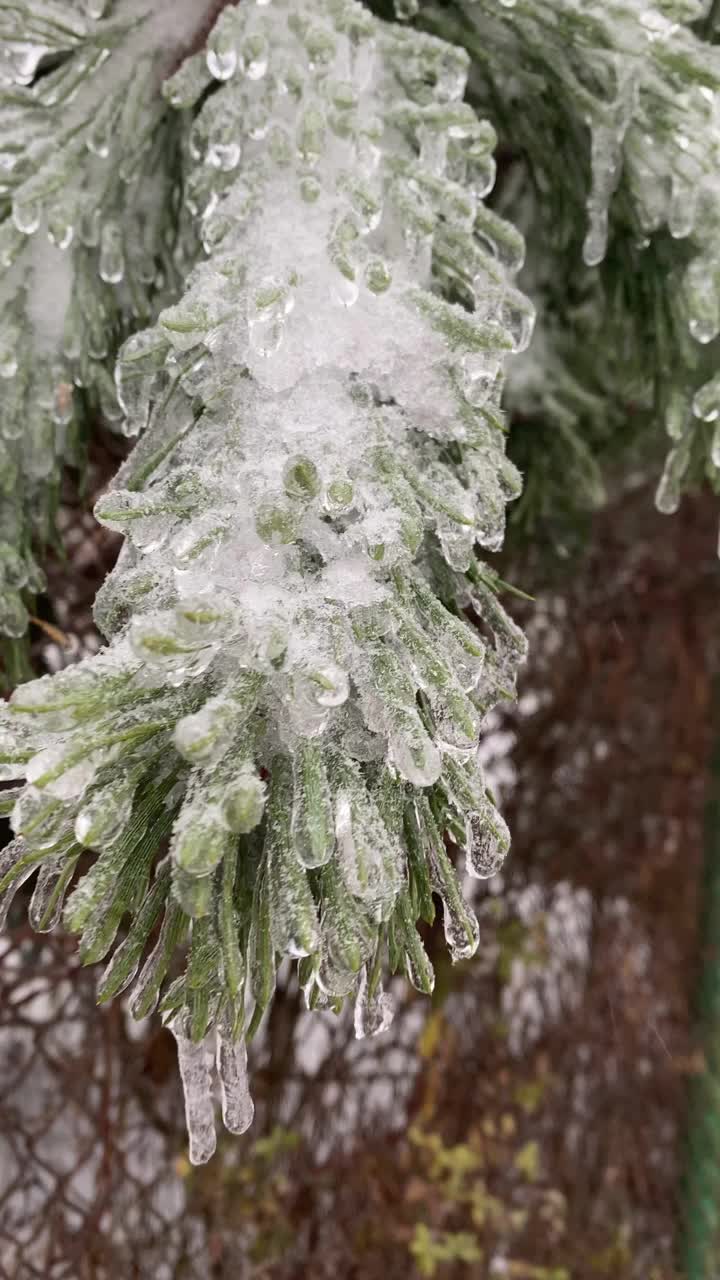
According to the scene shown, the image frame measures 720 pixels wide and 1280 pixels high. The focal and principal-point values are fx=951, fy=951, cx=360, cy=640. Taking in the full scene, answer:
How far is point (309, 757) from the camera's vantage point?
47 cm

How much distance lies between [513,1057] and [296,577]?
58.7 inches

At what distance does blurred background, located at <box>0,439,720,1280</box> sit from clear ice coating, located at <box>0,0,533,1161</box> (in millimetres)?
452

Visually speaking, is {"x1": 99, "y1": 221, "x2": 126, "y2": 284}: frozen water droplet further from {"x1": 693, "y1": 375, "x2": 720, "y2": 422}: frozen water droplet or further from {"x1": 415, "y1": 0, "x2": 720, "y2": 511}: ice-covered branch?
{"x1": 693, "y1": 375, "x2": 720, "y2": 422}: frozen water droplet

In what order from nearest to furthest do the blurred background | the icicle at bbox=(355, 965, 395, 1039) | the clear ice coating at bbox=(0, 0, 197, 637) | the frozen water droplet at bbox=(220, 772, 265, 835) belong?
the frozen water droplet at bbox=(220, 772, 265, 835) → the icicle at bbox=(355, 965, 395, 1039) → the clear ice coating at bbox=(0, 0, 197, 637) → the blurred background

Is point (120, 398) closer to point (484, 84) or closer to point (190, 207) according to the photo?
point (190, 207)

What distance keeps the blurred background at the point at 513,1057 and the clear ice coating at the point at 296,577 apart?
0.45 metres

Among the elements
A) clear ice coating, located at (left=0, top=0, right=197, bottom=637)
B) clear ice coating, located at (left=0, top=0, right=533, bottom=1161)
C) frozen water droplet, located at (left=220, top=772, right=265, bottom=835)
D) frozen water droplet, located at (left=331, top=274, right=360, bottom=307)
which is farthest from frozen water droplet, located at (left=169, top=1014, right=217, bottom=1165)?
frozen water droplet, located at (left=331, top=274, right=360, bottom=307)

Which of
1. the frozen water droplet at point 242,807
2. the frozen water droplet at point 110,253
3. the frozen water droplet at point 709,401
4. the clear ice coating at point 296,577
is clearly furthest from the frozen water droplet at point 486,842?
the frozen water droplet at point 110,253

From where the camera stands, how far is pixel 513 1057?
5.67 ft

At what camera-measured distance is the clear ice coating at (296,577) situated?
17.9 inches

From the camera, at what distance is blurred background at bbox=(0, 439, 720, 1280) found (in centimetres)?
116

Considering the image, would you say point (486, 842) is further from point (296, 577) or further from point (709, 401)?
point (709, 401)

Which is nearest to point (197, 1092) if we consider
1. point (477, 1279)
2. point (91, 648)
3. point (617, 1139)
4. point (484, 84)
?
point (91, 648)

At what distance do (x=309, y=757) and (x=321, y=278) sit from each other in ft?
1.00
